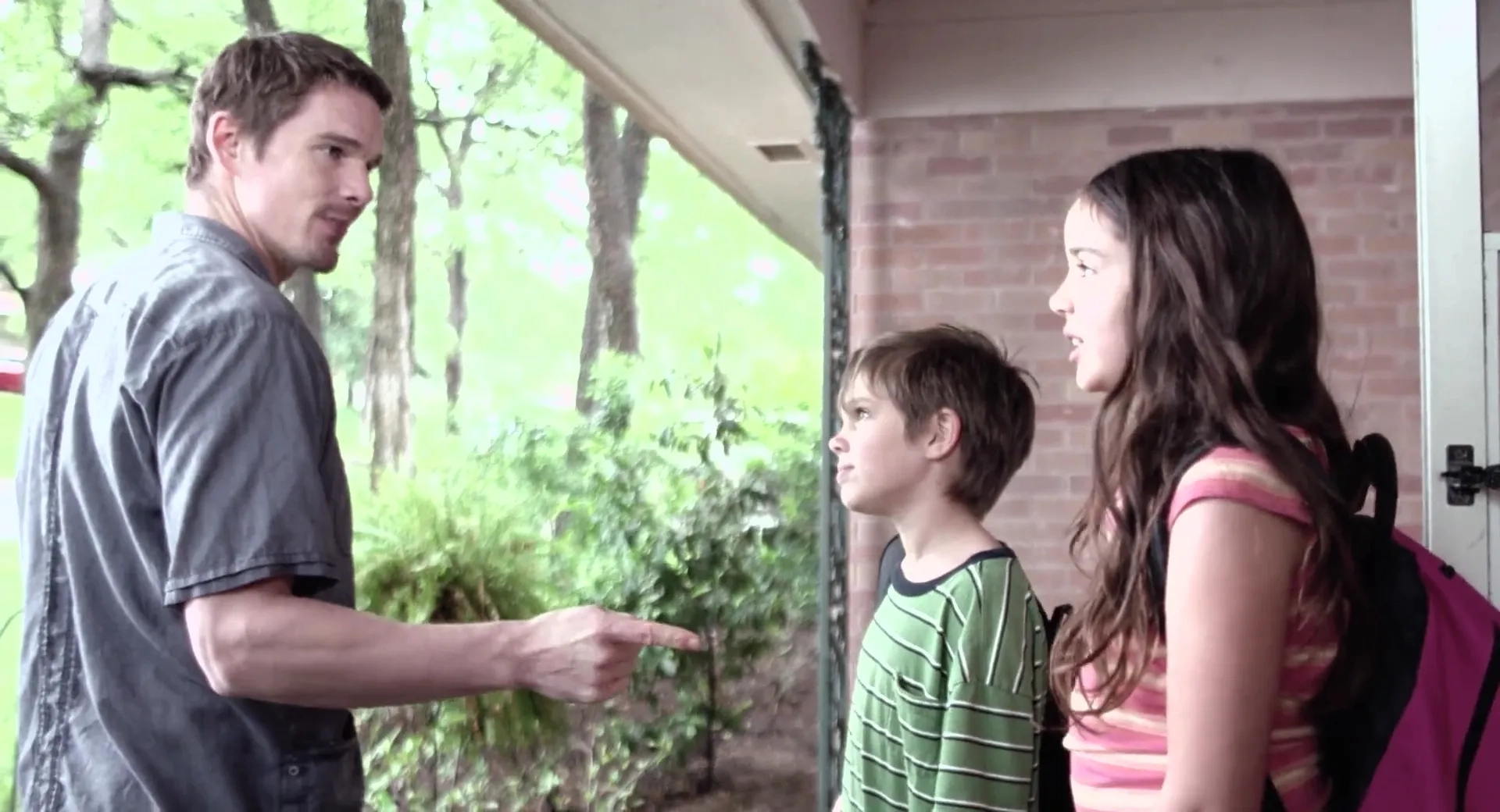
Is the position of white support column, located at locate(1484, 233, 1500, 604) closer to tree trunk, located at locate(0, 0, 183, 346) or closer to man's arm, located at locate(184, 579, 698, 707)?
man's arm, located at locate(184, 579, 698, 707)

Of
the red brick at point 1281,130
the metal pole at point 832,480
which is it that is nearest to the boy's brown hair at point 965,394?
the metal pole at point 832,480

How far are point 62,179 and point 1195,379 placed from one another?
13.7 ft

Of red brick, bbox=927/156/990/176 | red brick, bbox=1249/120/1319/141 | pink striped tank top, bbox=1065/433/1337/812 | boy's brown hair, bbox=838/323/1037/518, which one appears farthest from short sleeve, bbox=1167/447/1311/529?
red brick, bbox=1249/120/1319/141

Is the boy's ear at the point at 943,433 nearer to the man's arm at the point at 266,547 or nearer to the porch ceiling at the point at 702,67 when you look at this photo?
the man's arm at the point at 266,547

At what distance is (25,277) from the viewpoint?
3959mm

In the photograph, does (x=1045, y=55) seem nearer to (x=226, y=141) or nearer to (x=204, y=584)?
(x=226, y=141)

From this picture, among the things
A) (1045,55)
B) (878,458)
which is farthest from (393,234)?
(878,458)

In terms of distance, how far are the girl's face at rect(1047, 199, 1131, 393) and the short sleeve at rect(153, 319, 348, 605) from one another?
76 cm

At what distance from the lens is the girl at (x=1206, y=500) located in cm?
98

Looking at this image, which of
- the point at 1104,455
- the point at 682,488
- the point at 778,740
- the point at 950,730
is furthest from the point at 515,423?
the point at 1104,455

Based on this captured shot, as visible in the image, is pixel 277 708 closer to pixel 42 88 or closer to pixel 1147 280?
pixel 1147 280

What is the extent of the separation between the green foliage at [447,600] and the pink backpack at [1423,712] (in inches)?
139

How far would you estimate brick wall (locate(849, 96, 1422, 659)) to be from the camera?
13.0 feet

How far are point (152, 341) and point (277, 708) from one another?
0.38 metres
